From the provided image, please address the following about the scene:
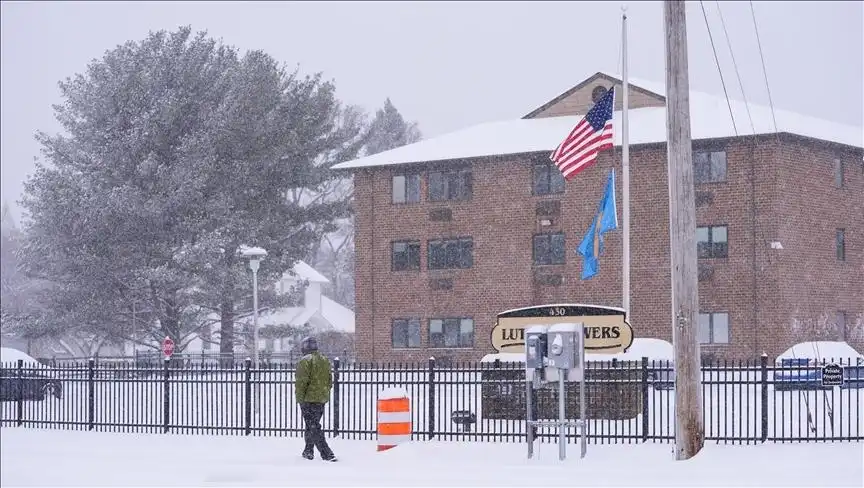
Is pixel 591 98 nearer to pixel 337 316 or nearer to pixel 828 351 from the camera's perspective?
pixel 828 351

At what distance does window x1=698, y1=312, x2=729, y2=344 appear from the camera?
Answer: 151ft

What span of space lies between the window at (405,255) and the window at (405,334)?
6.62 feet

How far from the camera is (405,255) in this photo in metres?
52.4

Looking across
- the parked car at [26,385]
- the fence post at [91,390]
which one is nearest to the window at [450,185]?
the parked car at [26,385]

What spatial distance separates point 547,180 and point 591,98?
12.9ft

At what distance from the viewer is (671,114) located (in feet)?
61.1

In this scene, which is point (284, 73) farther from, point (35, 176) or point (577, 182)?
point (577, 182)

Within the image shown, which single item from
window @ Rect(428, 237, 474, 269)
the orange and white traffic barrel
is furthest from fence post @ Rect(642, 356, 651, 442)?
window @ Rect(428, 237, 474, 269)

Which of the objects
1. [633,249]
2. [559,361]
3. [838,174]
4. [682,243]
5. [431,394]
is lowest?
[431,394]

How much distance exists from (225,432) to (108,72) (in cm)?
3903

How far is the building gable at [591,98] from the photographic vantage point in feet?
164

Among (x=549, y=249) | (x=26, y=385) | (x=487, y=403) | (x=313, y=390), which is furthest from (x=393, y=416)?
(x=549, y=249)

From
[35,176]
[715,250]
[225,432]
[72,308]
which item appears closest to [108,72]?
[35,176]

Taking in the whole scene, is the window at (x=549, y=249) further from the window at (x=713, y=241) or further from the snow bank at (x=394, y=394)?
the snow bank at (x=394, y=394)
